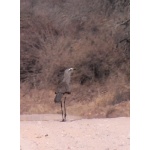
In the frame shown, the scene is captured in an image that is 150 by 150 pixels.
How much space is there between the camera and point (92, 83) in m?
5.25

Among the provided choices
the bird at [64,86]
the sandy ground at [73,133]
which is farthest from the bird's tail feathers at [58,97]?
the sandy ground at [73,133]

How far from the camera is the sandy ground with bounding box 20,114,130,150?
16.6 feet

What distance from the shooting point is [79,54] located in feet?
17.1

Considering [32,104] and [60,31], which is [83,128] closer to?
[32,104]

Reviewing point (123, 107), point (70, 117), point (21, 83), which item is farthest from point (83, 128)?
point (21, 83)

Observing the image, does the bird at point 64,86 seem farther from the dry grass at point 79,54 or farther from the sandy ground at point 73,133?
the sandy ground at point 73,133

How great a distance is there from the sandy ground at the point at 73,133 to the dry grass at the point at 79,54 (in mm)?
94

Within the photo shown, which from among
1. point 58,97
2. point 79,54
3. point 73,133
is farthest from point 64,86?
point 73,133

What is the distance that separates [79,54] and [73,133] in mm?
910

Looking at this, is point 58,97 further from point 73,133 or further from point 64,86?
point 73,133

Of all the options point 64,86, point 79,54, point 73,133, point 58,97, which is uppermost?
point 79,54

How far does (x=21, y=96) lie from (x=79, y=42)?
915 mm

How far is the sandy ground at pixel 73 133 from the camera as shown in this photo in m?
5.05
